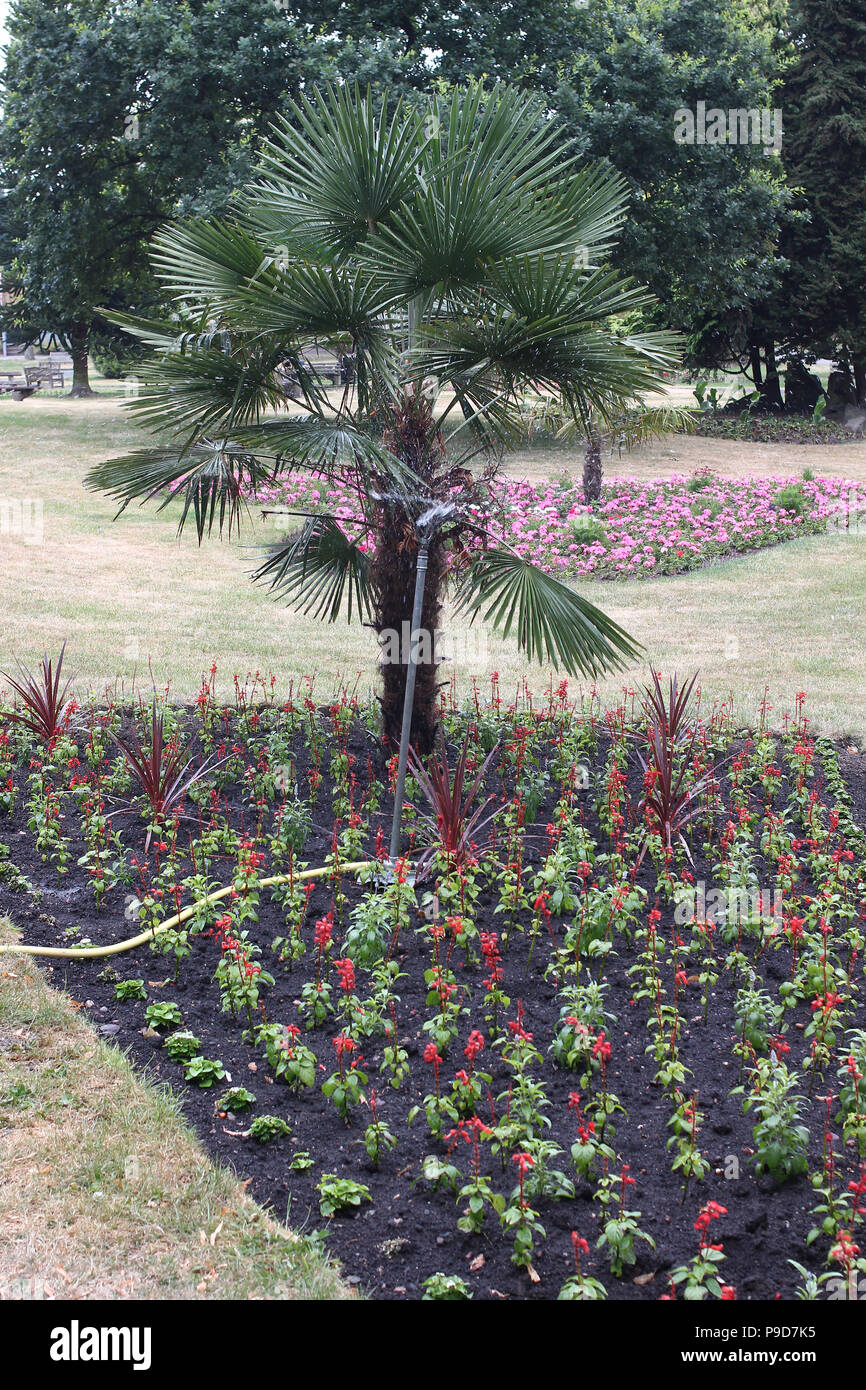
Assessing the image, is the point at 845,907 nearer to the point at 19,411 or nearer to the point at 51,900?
the point at 51,900

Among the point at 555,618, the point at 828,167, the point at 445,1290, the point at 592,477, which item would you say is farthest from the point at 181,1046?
the point at 828,167

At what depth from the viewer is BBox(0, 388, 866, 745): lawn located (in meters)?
8.66

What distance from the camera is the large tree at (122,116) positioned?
1742 centimetres

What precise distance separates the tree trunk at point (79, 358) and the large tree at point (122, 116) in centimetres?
485

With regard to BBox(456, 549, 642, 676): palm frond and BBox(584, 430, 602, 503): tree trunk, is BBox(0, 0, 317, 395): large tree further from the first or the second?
BBox(456, 549, 642, 676): palm frond

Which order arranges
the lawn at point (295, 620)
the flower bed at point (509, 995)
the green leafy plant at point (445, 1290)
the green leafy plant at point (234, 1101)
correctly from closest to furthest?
the green leafy plant at point (445, 1290) → the flower bed at point (509, 995) → the green leafy plant at point (234, 1101) → the lawn at point (295, 620)

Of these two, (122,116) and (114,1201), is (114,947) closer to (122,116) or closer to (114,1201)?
(114,1201)

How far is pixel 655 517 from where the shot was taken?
13.7 m

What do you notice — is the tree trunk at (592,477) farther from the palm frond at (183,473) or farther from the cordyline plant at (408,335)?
the palm frond at (183,473)

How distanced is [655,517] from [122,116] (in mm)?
12234

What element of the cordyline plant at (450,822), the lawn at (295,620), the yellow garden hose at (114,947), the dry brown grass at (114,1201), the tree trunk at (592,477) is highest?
the tree trunk at (592,477)

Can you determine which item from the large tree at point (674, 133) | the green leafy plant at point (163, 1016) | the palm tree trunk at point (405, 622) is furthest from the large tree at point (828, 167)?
the green leafy plant at point (163, 1016)

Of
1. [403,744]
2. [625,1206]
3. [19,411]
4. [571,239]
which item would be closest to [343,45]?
[19,411]

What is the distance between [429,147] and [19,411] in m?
21.0
